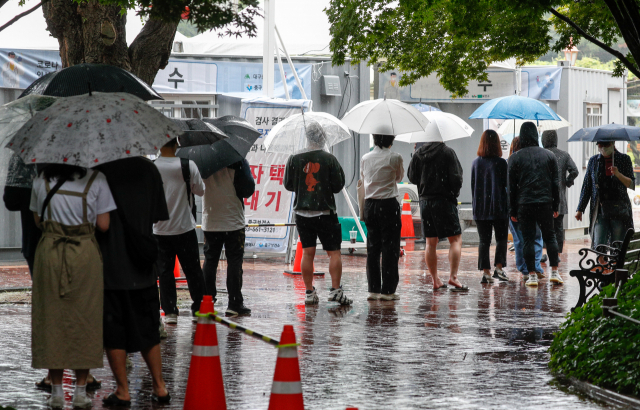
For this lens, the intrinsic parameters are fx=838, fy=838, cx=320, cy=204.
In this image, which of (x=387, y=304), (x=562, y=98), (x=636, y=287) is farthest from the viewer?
(x=562, y=98)

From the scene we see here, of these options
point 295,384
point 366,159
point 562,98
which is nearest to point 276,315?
point 366,159

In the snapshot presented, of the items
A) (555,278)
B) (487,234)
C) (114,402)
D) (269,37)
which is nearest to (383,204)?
(487,234)

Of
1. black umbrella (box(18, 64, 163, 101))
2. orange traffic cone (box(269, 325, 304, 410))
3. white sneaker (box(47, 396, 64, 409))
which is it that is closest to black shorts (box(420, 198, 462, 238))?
black umbrella (box(18, 64, 163, 101))

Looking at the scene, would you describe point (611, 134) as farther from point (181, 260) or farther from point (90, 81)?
point (90, 81)

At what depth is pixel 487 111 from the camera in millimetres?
12664

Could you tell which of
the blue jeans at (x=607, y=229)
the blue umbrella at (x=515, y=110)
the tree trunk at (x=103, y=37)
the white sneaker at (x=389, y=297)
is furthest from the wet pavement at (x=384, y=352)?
the tree trunk at (x=103, y=37)

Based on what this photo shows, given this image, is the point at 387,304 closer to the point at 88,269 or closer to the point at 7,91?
the point at 88,269

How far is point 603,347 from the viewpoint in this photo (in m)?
5.93

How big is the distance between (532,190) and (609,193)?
0.97 m

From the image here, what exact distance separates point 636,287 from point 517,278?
5.45 metres

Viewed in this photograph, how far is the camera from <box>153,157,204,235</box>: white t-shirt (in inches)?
293

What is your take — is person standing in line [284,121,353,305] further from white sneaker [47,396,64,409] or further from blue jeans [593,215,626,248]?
white sneaker [47,396,64,409]

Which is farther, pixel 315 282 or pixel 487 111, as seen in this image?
pixel 487 111

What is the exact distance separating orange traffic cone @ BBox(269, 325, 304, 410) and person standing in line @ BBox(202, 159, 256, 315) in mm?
4308
